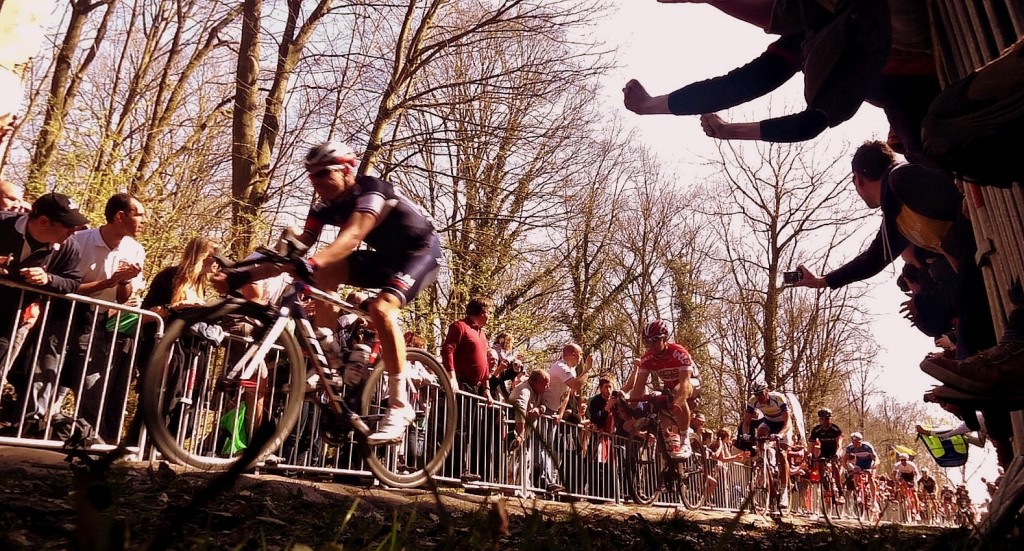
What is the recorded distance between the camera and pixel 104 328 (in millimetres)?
5793

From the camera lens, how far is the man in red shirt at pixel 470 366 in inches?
322

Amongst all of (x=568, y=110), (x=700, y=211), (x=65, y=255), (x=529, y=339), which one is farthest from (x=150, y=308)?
(x=700, y=211)

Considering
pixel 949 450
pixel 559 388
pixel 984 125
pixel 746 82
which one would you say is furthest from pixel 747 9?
pixel 949 450

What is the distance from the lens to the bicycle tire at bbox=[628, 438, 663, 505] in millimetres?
12281

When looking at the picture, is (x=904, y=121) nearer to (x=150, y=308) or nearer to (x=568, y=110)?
(x=150, y=308)

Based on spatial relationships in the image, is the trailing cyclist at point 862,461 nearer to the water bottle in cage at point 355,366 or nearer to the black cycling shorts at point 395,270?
the water bottle in cage at point 355,366

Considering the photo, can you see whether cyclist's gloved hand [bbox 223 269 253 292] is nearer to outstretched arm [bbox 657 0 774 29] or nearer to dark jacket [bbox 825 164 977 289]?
outstretched arm [bbox 657 0 774 29]

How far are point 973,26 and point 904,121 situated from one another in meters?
0.57

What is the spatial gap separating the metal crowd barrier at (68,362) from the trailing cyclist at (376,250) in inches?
62.2

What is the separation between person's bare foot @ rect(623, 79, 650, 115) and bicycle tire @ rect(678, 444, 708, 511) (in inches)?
396

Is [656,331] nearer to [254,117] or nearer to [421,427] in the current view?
[421,427]

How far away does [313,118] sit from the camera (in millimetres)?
13469

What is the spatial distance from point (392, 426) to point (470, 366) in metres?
3.18

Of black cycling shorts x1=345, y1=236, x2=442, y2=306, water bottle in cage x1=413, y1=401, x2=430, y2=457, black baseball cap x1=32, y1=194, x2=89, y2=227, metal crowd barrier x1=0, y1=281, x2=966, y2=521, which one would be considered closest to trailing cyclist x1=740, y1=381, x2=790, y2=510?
metal crowd barrier x1=0, y1=281, x2=966, y2=521
